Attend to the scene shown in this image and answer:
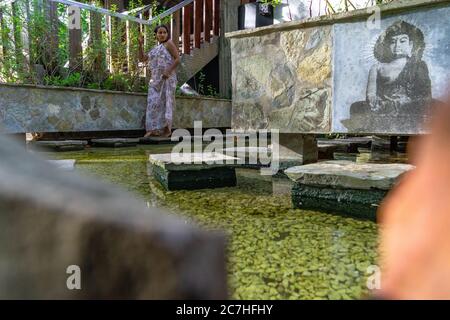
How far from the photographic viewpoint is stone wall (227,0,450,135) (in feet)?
6.77

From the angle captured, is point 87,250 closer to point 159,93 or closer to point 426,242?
point 426,242

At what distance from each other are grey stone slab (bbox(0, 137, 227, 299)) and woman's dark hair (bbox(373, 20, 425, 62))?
2144 millimetres

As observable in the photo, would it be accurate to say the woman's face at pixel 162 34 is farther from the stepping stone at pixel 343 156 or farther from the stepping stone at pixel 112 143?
the stepping stone at pixel 343 156

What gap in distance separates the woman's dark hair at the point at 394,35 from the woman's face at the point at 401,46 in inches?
0.6

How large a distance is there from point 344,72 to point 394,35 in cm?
35

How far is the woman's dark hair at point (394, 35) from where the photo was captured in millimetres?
2078

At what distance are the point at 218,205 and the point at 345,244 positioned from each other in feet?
2.64

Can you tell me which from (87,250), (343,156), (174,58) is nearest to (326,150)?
(343,156)

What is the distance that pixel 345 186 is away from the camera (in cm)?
187

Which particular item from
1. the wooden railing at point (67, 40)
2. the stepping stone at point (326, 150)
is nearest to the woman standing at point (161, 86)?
the wooden railing at point (67, 40)

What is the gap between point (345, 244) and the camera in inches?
55.9

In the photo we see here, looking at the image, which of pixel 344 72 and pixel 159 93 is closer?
pixel 344 72

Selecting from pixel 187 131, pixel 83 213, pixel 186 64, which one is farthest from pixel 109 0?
pixel 83 213

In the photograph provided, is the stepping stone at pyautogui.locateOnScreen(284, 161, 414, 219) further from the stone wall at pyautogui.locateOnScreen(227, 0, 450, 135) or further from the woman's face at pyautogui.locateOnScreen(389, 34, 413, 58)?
the woman's face at pyautogui.locateOnScreen(389, 34, 413, 58)
